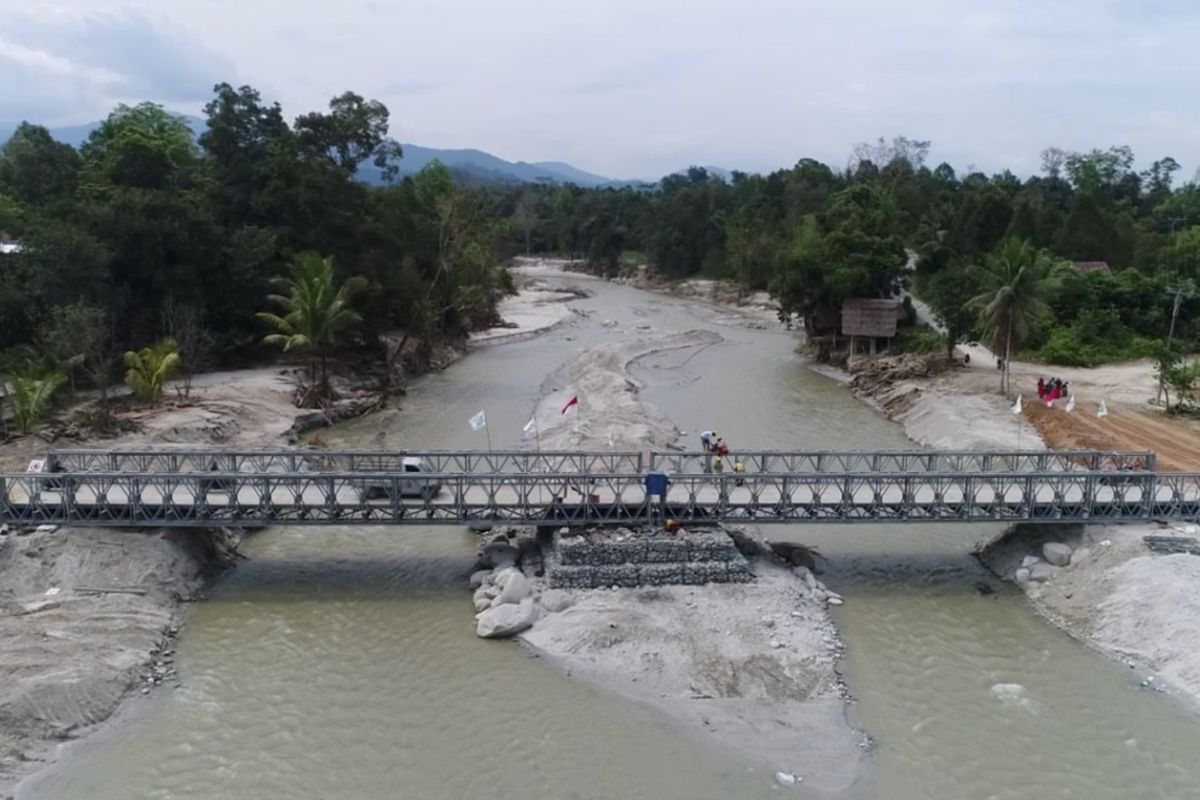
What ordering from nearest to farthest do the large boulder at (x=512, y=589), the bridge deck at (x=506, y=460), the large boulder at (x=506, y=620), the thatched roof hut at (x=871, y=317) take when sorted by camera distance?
the large boulder at (x=506, y=620) → the large boulder at (x=512, y=589) → the bridge deck at (x=506, y=460) → the thatched roof hut at (x=871, y=317)

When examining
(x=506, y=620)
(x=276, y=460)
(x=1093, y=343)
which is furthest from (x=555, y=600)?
(x=1093, y=343)

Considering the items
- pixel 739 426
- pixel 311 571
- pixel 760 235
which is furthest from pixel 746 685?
pixel 760 235

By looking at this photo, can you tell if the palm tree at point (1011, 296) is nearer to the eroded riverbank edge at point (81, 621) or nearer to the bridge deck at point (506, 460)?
the bridge deck at point (506, 460)

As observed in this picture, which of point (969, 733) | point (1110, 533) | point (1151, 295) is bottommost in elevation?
point (969, 733)

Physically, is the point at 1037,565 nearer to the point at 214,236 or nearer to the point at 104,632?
the point at 104,632

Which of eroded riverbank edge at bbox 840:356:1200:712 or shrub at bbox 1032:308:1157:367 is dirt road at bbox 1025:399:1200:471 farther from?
shrub at bbox 1032:308:1157:367

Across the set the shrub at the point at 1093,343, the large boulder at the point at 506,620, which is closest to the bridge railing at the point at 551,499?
the large boulder at the point at 506,620

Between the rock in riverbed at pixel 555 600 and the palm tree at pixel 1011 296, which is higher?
the palm tree at pixel 1011 296
